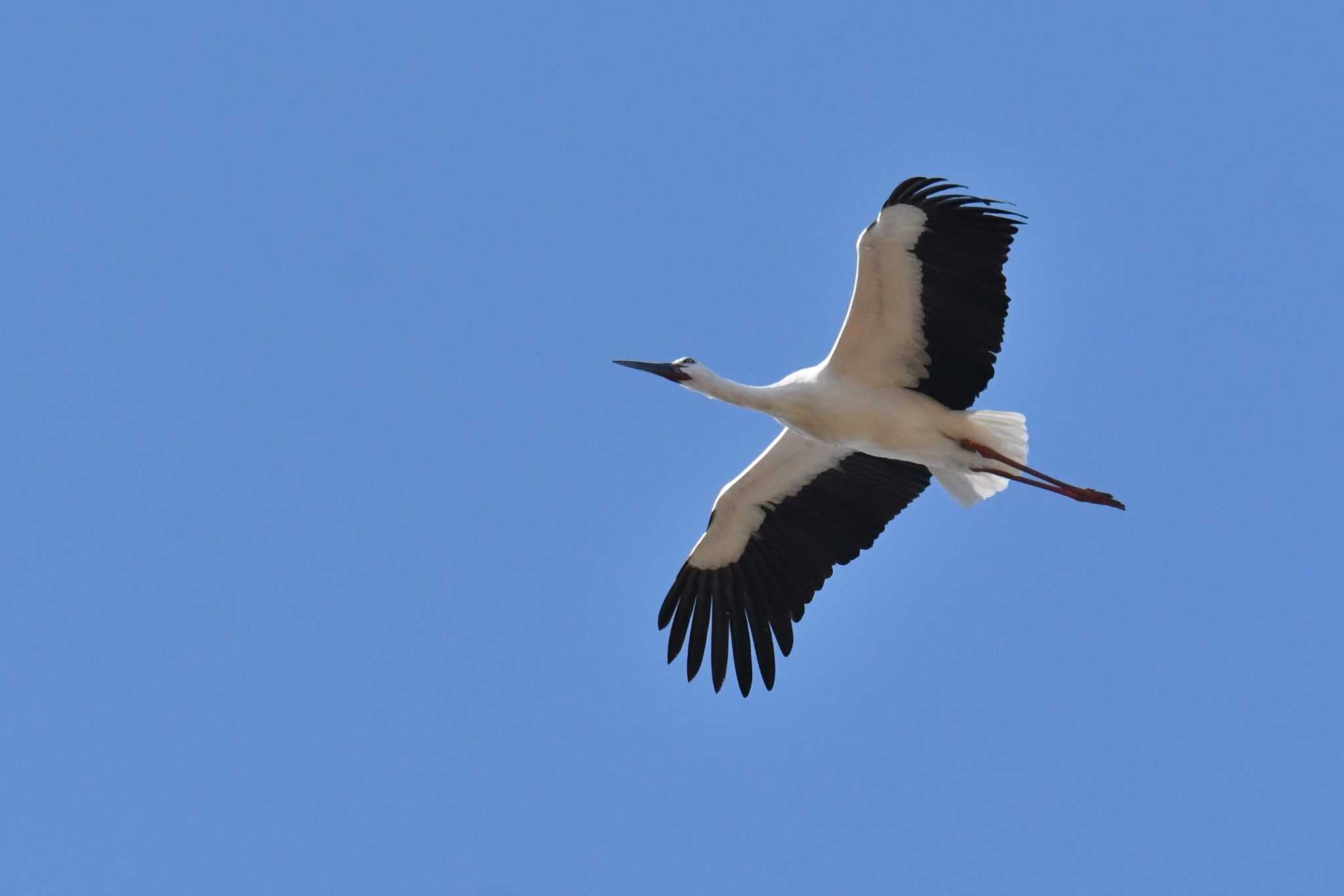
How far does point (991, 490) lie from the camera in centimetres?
1268

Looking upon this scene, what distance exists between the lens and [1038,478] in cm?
1241

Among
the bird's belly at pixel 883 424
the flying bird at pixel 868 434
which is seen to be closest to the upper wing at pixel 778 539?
the flying bird at pixel 868 434

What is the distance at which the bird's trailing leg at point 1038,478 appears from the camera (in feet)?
40.5

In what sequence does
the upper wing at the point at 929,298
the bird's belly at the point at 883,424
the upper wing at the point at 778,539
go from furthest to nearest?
1. the upper wing at the point at 778,539
2. the bird's belly at the point at 883,424
3. the upper wing at the point at 929,298

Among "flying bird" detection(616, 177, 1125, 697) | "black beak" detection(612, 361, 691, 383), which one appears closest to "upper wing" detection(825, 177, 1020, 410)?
"flying bird" detection(616, 177, 1125, 697)

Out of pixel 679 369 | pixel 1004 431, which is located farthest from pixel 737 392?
pixel 1004 431

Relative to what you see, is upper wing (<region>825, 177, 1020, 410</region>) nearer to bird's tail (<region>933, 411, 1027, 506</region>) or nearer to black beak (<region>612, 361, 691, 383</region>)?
bird's tail (<region>933, 411, 1027, 506</region>)

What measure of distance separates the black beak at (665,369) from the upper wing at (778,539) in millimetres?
850

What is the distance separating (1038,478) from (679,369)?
2.27 m

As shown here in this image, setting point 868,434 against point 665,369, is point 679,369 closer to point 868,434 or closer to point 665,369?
point 665,369

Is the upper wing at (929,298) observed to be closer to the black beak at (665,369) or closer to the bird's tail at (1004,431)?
the bird's tail at (1004,431)

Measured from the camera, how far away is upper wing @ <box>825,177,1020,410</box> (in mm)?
11539

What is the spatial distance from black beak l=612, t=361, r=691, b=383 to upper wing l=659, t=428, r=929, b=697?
33.5 inches

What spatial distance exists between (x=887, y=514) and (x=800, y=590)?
741 millimetres
